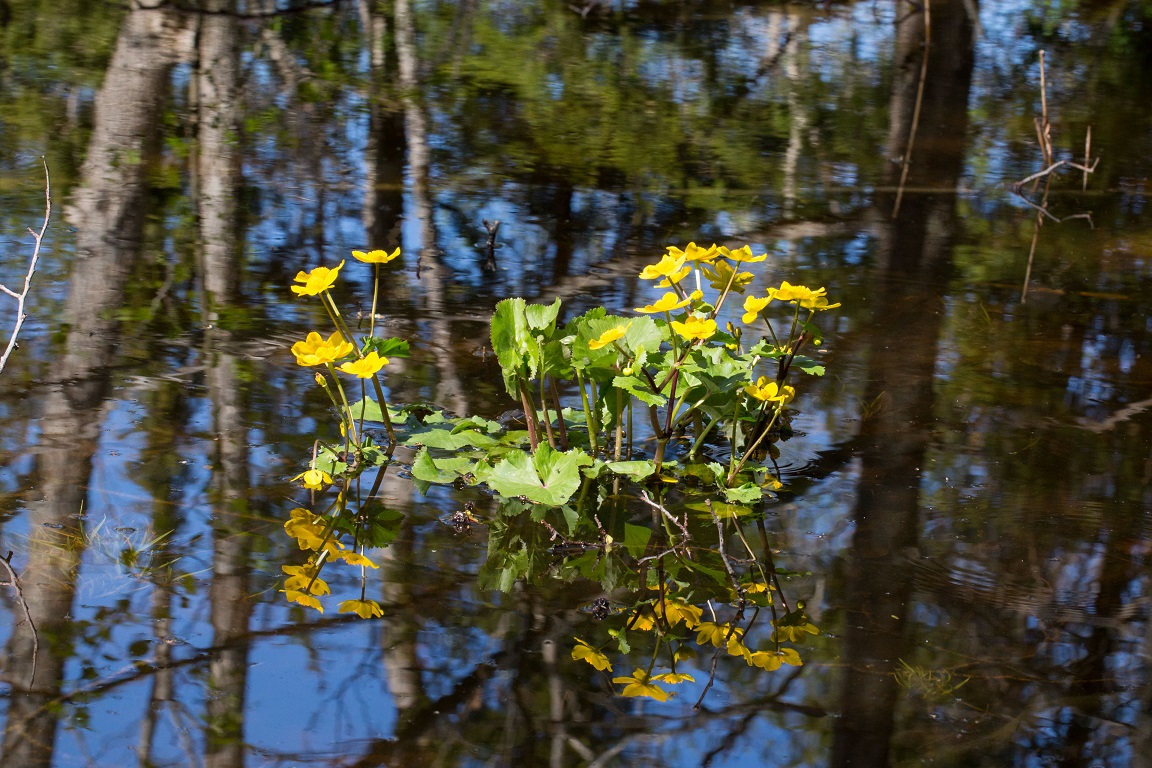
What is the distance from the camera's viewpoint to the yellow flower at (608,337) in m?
2.75

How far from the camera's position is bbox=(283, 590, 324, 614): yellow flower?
2382 millimetres

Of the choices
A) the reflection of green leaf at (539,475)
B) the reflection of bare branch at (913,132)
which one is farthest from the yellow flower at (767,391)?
the reflection of bare branch at (913,132)

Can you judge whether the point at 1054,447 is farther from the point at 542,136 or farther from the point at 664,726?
the point at 542,136

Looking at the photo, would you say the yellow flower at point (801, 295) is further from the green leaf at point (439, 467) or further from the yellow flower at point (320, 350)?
the yellow flower at point (320, 350)

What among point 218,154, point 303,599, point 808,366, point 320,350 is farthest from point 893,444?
point 218,154

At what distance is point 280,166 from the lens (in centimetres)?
582

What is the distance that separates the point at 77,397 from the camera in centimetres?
323

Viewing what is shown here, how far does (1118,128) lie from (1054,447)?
17.2ft

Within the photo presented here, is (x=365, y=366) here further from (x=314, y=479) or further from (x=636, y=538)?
(x=636, y=538)

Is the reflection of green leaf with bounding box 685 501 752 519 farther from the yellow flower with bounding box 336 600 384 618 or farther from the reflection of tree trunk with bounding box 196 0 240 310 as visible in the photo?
the reflection of tree trunk with bounding box 196 0 240 310

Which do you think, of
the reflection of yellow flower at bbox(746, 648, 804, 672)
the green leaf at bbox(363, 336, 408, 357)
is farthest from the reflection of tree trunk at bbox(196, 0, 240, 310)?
the reflection of yellow flower at bbox(746, 648, 804, 672)

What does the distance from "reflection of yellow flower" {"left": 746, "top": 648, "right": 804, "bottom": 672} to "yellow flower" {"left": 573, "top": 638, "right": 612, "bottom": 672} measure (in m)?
0.29

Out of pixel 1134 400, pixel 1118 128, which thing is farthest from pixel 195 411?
pixel 1118 128

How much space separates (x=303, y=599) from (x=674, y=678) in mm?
765
